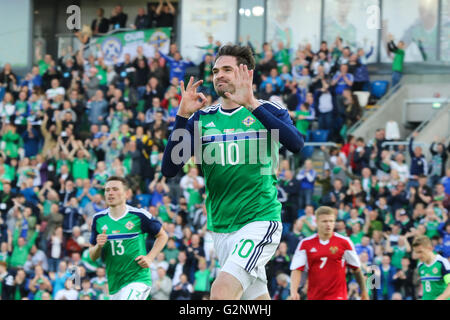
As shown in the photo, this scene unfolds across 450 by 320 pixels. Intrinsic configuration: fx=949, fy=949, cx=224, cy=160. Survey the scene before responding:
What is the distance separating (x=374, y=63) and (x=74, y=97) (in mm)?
8519

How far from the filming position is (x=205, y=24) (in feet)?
92.4

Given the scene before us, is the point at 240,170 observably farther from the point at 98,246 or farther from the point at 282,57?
the point at 282,57

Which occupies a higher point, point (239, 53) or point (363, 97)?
point (239, 53)

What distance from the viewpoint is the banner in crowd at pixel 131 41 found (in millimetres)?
26812

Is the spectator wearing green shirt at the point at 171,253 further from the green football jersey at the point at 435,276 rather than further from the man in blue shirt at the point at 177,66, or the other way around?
the green football jersey at the point at 435,276

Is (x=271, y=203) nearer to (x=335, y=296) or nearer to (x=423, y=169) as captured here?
(x=335, y=296)

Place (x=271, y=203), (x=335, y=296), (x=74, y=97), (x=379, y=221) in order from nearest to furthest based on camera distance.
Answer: (x=271, y=203) < (x=335, y=296) < (x=379, y=221) < (x=74, y=97)

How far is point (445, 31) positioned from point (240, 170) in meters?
19.8

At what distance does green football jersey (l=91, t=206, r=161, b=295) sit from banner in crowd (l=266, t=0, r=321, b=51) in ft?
55.6

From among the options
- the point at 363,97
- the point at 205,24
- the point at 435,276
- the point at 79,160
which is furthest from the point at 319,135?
the point at 435,276

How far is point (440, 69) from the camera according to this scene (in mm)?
25547

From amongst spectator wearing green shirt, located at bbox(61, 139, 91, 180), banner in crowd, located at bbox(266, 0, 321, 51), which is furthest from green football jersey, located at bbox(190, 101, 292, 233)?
banner in crowd, located at bbox(266, 0, 321, 51)

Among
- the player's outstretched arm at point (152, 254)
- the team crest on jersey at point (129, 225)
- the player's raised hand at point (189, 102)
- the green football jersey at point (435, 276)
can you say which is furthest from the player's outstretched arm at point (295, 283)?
the player's raised hand at point (189, 102)
